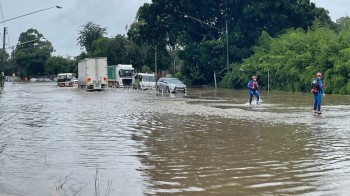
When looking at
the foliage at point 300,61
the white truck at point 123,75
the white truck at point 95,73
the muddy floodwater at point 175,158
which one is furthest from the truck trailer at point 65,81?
the muddy floodwater at point 175,158

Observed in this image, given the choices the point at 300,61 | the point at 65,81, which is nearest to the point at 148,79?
the point at 300,61

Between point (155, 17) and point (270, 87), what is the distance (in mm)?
18803

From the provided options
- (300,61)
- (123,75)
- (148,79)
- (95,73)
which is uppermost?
(300,61)

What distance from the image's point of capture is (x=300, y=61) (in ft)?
147

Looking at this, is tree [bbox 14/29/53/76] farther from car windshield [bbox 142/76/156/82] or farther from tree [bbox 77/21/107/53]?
car windshield [bbox 142/76/156/82]

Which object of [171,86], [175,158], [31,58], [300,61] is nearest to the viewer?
[175,158]

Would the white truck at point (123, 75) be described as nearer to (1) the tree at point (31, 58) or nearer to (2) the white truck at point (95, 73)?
(2) the white truck at point (95, 73)

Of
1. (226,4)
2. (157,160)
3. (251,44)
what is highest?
(226,4)

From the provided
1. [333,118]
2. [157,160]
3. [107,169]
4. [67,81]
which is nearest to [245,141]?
[157,160]

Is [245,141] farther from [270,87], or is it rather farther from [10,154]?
[270,87]

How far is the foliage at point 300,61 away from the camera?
39.3 m

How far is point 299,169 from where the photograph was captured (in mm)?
9195

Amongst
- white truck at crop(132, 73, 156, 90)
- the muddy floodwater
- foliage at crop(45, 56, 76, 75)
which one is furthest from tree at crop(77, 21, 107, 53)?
the muddy floodwater

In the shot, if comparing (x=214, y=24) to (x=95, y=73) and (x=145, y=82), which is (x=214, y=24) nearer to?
(x=145, y=82)
